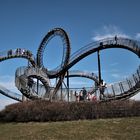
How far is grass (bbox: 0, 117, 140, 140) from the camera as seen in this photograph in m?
14.3

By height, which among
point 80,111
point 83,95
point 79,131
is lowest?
point 79,131

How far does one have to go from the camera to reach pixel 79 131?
15453 mm

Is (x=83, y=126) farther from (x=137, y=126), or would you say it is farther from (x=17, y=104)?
(x=17, y=104)

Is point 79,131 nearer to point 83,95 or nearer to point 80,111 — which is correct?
point 80,111

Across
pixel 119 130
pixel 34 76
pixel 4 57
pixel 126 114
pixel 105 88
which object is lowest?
pixel 119 130

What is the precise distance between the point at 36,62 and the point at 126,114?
30.9 m

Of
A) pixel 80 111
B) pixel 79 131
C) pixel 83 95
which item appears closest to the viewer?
pixel 79 131

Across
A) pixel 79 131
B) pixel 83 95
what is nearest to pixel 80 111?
pixel 79 131

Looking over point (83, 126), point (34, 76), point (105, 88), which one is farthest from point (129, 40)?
point (83, 126)

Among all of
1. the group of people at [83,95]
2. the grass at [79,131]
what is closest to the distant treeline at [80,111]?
the grass at [79,131]

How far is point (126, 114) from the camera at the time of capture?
773 inches

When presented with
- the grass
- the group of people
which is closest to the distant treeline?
the grass

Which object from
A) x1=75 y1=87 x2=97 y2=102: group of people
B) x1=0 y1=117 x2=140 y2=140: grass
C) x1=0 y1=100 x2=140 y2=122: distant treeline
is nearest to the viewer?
x1=0 y1=117 x2=140 y2=140: grass

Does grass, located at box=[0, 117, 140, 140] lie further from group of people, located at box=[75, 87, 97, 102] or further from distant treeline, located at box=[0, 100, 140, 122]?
group of people, located at box=[75, 87, 97, 102]
